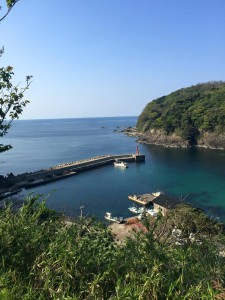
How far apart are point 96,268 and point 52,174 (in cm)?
3757

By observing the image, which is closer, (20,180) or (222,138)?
(20,180)

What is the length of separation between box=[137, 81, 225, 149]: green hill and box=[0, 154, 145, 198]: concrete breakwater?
16866 millimetres

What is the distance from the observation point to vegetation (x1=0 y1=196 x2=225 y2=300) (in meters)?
4.33

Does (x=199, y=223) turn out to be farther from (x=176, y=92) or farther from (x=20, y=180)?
(x=176, y=92)

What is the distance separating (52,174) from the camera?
137 ft

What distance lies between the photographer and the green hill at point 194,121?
6142 centimetres

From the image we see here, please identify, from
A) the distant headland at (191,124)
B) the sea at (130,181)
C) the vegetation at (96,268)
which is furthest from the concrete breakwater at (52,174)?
the vegetation at (96,268)

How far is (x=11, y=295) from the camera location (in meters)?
4.16

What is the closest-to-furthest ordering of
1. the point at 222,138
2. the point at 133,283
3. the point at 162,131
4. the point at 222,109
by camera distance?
1. the point at 133,283
2. the point at 222,138
3. the point at 222,109
4. the point at 162,131

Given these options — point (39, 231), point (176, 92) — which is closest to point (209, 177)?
point (39, 231)

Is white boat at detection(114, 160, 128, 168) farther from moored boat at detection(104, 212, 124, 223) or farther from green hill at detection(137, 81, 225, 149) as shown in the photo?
moored boat at detection(104, 212, 124, 223)

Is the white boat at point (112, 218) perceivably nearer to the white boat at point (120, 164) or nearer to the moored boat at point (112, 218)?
the moored boat at point (112, 218)

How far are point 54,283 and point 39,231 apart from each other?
1.28m

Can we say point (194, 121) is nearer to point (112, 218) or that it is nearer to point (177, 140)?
point (177, 140)
